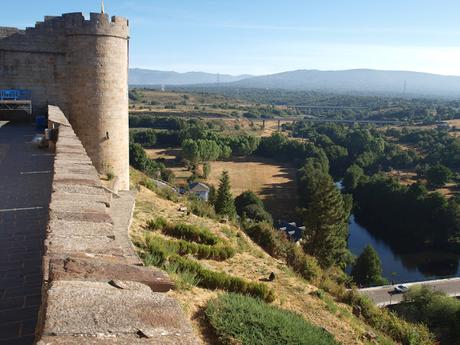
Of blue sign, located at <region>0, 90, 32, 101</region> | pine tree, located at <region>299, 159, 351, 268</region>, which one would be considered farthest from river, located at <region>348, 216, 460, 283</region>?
blue sign, located at <region>0, 90, 32, 101</region>

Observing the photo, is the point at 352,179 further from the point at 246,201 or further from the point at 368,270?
the point at 368,270

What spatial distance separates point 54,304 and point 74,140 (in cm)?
722

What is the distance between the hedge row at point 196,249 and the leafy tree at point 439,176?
163ft

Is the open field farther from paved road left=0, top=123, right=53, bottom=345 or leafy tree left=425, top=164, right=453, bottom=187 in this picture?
paved road left=0, top=123, right=53, bottom=345

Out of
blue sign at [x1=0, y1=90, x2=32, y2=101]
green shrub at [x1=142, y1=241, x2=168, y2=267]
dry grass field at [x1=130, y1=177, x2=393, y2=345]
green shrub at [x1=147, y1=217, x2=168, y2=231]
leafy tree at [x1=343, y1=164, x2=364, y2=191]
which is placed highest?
blue sign at [x1=0, y1=90, x2=32, y2=101]

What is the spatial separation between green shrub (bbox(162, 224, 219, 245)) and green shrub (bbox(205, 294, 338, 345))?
5562mm

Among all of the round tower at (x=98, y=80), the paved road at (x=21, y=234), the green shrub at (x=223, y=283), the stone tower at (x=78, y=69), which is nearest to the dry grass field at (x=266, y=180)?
the round tower at (x=98, y=80)

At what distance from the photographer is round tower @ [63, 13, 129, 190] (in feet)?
46.3

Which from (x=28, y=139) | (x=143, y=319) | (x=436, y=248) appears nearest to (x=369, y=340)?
(x=143, y=319)

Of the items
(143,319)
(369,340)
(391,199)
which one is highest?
(143,319)

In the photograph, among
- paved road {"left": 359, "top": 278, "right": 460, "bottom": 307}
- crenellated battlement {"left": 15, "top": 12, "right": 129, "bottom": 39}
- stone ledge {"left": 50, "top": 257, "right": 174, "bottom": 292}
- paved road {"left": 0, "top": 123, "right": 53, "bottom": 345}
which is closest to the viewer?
stone ledge {"left": 50, "top": 257, "right": 174, "bottom": 292}

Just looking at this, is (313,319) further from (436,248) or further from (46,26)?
(436,248)

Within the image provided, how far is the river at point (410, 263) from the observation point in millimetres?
36875

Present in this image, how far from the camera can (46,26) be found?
14531 mm
